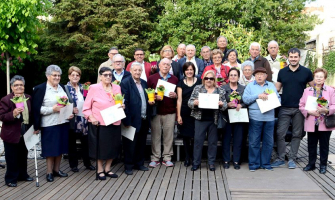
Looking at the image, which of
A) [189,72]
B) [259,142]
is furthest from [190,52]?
[259,142]

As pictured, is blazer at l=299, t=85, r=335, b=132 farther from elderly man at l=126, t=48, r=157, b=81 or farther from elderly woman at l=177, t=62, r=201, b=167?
elderly man at l=126, t=48, r=157, b=81

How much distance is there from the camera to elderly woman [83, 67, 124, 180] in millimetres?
6004

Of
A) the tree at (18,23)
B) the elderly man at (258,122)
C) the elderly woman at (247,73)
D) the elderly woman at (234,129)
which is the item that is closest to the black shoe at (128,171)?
the elderly woman at (234,129)

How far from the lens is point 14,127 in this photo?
5.73 metres

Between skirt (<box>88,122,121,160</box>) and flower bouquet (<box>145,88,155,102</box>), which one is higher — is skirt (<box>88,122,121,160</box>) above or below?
below

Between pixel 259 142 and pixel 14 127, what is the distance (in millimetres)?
4245

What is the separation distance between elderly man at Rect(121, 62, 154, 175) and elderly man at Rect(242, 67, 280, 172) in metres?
1.85

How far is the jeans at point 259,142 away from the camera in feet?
21.9

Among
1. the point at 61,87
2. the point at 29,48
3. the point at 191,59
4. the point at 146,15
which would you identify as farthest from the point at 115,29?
the point at 61,87

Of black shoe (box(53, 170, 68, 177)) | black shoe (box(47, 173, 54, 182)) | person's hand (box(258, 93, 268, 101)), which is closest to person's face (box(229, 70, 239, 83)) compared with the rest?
person's hand (box(258, 93, 268, 101))

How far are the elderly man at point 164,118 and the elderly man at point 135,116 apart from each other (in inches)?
9.4

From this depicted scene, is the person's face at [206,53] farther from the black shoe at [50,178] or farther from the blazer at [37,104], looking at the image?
the black shoe at [50,178]

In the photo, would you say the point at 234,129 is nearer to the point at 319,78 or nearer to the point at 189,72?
the point at 189,72

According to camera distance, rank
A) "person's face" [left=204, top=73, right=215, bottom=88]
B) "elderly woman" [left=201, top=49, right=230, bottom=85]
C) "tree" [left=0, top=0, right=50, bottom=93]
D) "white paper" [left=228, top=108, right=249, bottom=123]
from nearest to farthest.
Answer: "person's face" [left=204, top=73, right=215, bottom=88]
"white paper" [left=228, top=108, right=249, bottom=123]
"elderly woman" [left=201, top=49, right=230, bottom=85]
"tree" [left=0, top=0, right=50, bottom=93]
